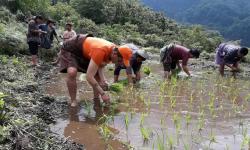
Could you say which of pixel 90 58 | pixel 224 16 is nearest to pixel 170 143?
pixel 90 58

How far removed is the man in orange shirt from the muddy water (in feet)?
1.22

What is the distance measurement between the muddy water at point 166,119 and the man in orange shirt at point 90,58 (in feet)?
1.22

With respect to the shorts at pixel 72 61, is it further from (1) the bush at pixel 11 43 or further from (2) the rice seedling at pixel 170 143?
(1) the bush at pixel 11 43

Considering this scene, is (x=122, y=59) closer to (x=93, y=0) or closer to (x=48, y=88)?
(x=48, y=88)

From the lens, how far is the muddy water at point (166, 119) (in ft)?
18.5

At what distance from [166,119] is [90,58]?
1.58 m

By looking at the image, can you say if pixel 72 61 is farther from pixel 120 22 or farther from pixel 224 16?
pixel 224 16

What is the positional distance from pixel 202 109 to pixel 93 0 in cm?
2716

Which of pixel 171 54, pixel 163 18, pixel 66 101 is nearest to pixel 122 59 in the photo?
pixel 66 101

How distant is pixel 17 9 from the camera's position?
22922mm

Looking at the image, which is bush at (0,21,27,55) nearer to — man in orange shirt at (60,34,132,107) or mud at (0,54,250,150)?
mud at (0,54,250,150)

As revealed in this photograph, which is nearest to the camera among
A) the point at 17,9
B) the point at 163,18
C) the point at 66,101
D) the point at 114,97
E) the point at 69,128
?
the point at 69,128

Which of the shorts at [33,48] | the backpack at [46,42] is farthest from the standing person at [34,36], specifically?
the backpack at [46,42]

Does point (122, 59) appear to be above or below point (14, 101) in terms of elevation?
above
